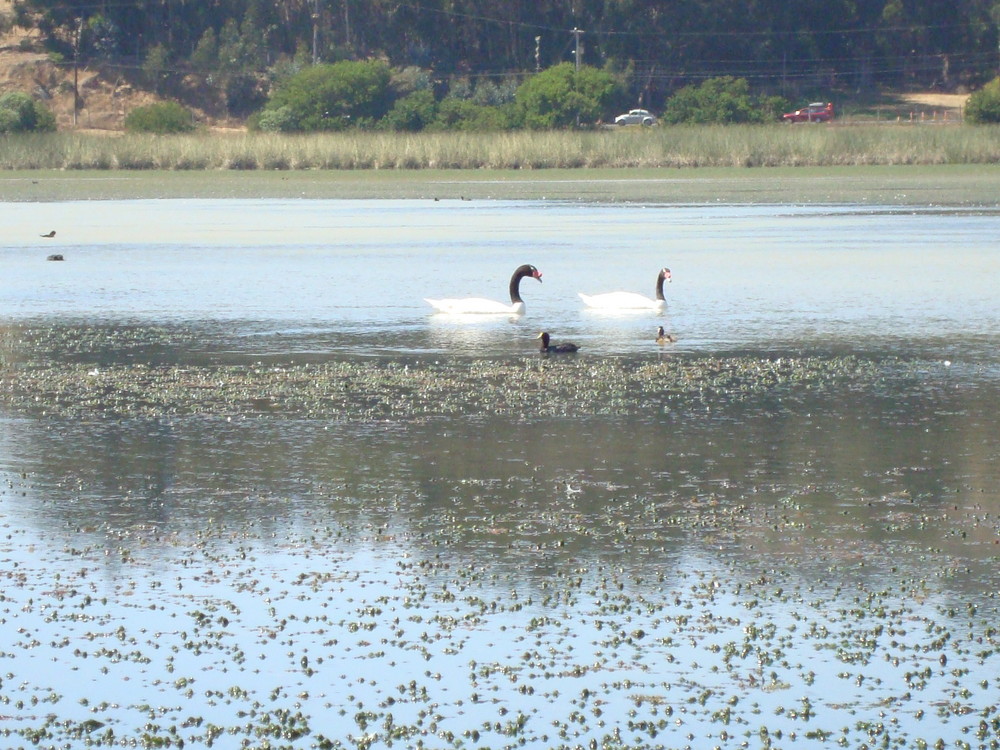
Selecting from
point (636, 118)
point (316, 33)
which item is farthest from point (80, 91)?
point (636, 118)

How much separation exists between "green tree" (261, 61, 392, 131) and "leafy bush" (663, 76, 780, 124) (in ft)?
45.1

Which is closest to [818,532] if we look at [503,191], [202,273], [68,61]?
[202,273]

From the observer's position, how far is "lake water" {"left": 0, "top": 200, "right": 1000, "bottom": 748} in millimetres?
6148

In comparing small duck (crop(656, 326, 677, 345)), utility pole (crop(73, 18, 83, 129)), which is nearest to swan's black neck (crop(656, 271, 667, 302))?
small duck (crop(656, 326, 677, 345))

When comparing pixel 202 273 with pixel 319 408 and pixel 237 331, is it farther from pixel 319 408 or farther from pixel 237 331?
pixel 319 408

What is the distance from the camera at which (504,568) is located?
7809 millimetres

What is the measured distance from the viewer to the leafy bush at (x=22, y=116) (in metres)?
76.4

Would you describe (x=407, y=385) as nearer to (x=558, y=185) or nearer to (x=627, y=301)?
(x=627, y=301)

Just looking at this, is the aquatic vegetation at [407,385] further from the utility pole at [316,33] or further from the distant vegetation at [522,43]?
the utility pole at [316,33]

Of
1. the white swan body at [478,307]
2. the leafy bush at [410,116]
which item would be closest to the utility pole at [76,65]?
the leafy bush at [410,116]

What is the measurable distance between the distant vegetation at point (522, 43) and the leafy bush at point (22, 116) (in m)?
12.8

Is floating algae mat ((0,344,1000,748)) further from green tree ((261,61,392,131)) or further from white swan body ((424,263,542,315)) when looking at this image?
green tree ((261,61,392,131))

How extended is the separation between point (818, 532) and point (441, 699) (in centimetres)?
275

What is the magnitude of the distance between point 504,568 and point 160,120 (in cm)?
7561
